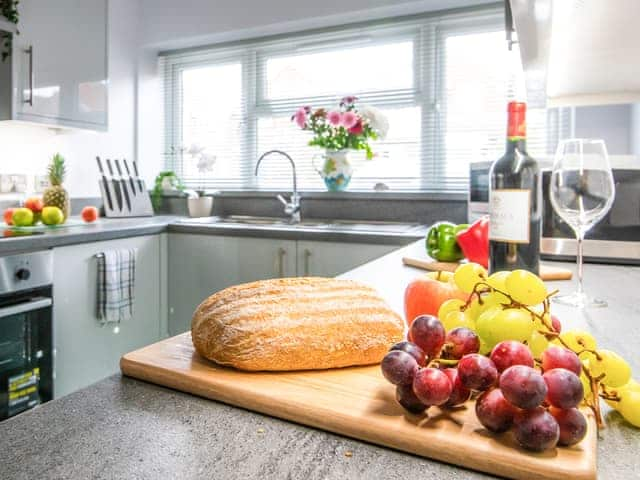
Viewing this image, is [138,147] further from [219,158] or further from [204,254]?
[204,254]

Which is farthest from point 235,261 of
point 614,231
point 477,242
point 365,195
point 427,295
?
point 427,295

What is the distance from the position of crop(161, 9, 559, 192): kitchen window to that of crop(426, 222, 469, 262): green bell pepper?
1.51 meters

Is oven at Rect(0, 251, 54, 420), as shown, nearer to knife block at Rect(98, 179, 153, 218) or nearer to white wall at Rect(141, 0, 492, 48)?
knife block at Rect(98, 179, 153, 218)

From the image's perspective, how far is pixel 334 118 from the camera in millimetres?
2941

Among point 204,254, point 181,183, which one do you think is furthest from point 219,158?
point 204,254

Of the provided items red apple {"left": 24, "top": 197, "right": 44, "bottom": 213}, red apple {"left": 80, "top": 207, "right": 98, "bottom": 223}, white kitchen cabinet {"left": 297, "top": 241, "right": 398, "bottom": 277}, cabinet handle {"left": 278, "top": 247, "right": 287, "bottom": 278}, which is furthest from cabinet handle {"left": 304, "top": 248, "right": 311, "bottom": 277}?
red apple {"left": 24, "top": 197, "right": 44, "bottom": 213}

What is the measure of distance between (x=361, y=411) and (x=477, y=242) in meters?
0.92

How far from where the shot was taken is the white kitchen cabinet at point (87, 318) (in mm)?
2213

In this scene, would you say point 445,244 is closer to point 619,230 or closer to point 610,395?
point 619,230

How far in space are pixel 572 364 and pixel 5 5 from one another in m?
2.90

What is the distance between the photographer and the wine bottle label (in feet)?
3.02

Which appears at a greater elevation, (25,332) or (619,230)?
(619,230)

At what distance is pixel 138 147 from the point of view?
11.9 ft

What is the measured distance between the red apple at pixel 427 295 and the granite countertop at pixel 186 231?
155 cm
